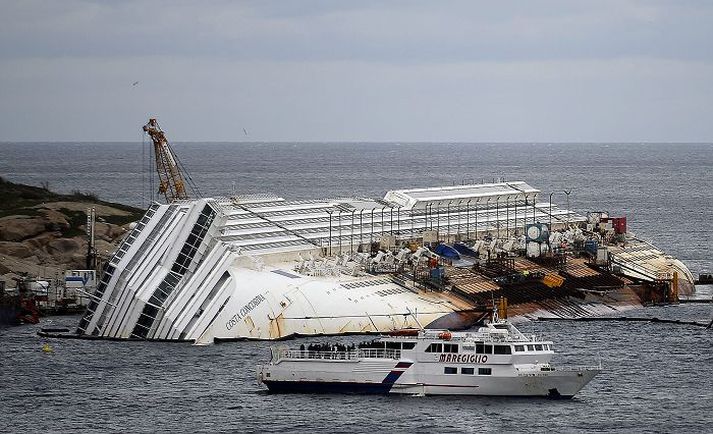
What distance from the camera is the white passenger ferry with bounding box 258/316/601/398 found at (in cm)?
10306

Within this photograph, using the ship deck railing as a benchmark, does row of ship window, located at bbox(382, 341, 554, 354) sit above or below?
above

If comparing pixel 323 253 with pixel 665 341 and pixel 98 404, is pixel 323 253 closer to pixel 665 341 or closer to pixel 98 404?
pixel 665 341

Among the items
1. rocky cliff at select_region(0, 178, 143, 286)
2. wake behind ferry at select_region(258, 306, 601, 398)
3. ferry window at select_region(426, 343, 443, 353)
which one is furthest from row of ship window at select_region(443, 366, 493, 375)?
rocky cliff at select_region(0, 178, 143, 286)

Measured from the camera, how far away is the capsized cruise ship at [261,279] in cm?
13150

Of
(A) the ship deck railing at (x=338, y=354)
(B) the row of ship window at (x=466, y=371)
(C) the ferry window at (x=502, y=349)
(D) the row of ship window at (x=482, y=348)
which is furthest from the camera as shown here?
(A) the ship deck railing at (x=338, y=354)

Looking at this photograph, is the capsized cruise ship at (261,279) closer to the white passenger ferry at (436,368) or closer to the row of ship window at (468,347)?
the white passenger ferry at (436,368)

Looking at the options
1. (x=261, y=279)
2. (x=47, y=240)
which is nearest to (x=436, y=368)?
(x=261, y=279)

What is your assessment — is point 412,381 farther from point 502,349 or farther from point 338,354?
point 502,349

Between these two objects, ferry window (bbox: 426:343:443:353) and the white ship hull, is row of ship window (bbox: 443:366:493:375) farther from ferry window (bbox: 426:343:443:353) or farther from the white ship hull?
ferry window (bbox: 426:343:443:353)

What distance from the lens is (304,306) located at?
434ft

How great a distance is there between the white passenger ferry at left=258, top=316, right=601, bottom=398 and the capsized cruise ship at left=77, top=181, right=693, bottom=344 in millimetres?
24754

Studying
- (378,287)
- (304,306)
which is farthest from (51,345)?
(378,287)

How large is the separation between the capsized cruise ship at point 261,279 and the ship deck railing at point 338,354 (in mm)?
23894

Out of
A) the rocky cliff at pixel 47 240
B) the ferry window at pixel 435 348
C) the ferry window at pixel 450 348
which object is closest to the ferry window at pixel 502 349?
the ferry window at pixel 450 348
